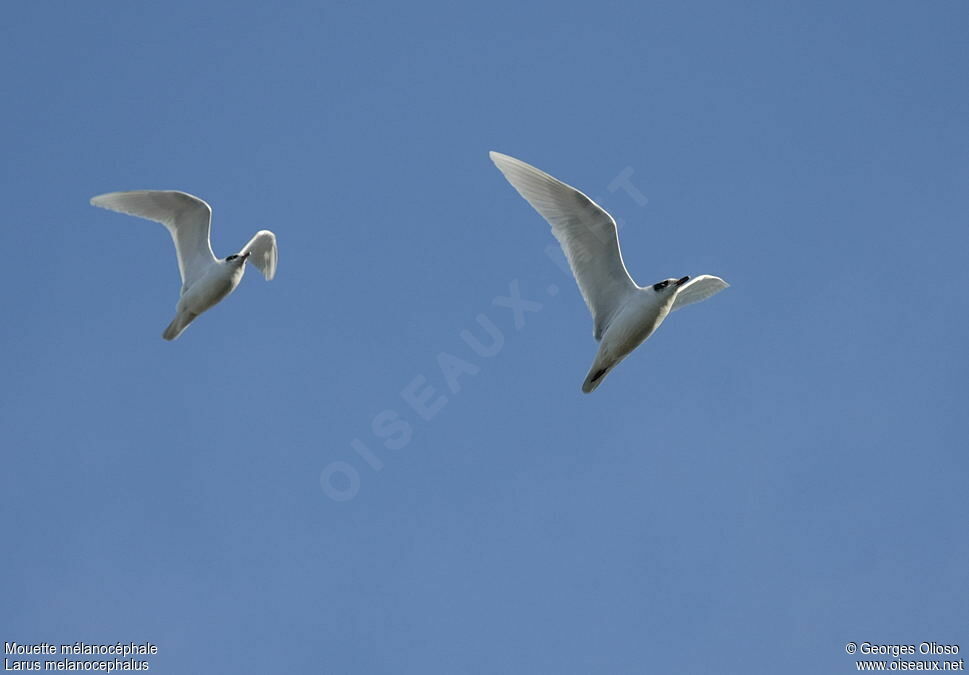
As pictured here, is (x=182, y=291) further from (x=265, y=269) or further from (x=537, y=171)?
(x=537, y=171)

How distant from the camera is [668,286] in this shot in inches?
785

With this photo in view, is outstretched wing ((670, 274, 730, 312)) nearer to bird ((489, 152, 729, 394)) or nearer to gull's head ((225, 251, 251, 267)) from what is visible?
bird ((489, 152, 729, 394))

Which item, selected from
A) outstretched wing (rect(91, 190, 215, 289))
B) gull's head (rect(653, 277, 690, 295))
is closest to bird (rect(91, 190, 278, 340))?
outstretched wing (rect(91, 190, 215, 289))

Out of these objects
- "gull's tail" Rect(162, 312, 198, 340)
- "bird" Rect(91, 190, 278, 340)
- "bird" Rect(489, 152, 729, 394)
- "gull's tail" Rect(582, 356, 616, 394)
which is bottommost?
"gull's tail" Rect(162, 312, 198, 340)

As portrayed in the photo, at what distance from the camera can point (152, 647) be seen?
1934 cm

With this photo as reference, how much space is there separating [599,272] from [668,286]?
1.20 meters

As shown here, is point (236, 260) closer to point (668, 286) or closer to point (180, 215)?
point (180, 215)

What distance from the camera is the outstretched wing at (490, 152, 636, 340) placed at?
1995cm

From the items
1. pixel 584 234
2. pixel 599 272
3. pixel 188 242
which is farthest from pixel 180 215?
pixel 599 272

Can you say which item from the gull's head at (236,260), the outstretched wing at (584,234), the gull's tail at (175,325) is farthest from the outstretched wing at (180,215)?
the outstretched wing at (584,234)

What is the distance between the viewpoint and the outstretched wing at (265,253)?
24125mm

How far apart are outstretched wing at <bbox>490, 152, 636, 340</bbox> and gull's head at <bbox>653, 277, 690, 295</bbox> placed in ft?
1.61

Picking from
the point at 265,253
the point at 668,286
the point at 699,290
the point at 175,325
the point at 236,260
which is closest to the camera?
the point at 668,286

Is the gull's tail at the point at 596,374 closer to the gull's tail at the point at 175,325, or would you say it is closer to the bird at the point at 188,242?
the bird at the point at 188,242
